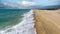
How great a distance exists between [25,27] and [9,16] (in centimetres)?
32

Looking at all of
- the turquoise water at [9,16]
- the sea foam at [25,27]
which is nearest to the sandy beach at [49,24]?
the sea foam at [25,27]

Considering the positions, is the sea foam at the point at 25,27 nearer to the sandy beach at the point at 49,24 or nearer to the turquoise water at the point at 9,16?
the turquoise water at the point at 9,16

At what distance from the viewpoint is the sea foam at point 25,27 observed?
5.97ft

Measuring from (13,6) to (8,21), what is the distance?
28 cm

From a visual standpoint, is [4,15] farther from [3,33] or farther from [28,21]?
[28,21]

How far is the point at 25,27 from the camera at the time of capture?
197 cm

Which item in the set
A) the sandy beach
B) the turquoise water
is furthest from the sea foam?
the sandy beach

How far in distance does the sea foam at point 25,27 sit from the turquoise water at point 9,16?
97 mm

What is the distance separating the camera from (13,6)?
1978mm

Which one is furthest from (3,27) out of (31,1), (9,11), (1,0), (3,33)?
(31,1)

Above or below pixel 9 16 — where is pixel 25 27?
below

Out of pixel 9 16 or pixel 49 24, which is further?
pixel 9 16

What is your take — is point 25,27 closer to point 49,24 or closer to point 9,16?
point 9,16

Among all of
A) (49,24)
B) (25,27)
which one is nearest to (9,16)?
(25,27)
